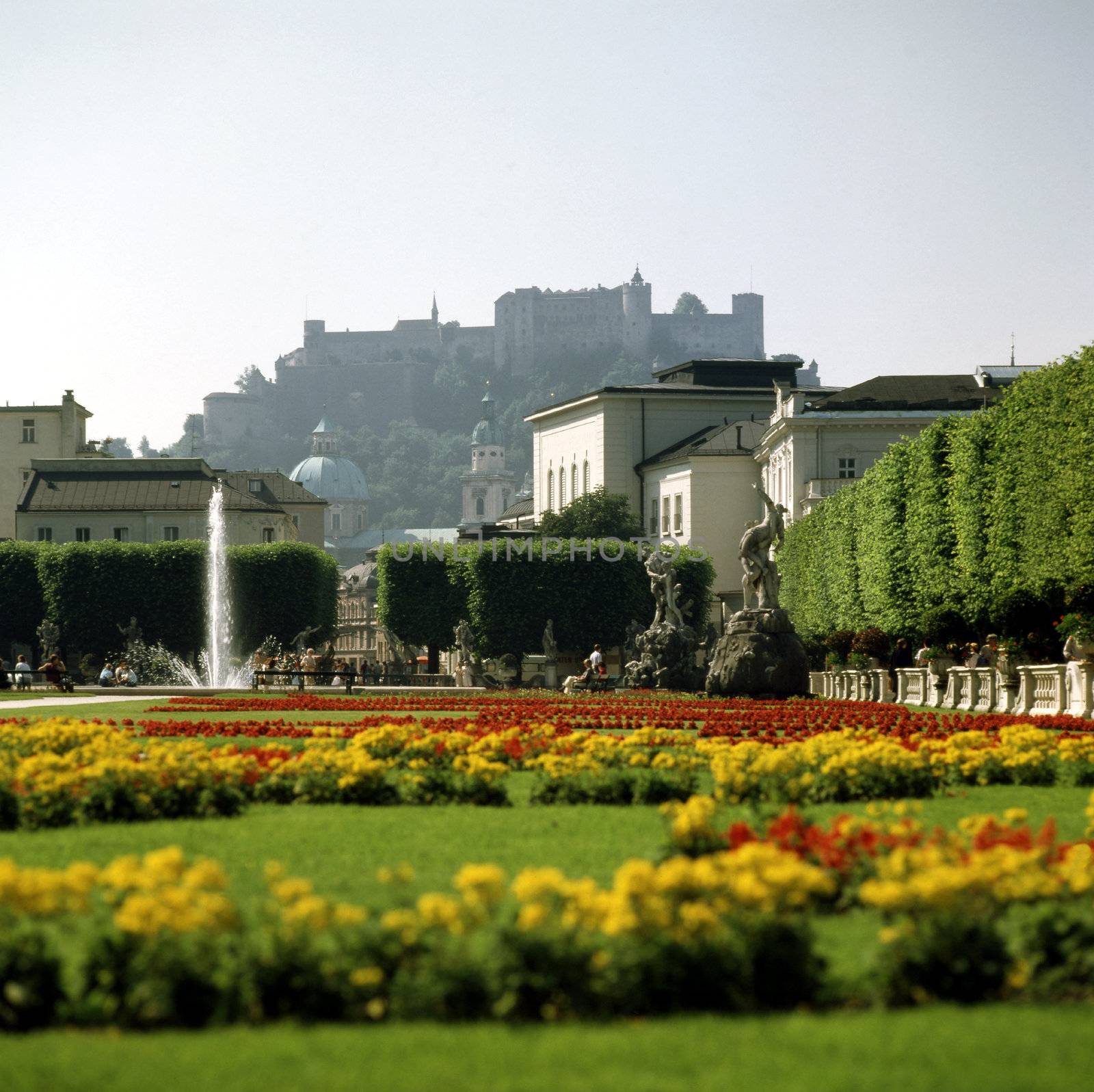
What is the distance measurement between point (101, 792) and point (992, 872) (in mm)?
7995

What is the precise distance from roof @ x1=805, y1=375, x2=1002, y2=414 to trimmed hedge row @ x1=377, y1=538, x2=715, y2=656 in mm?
13651

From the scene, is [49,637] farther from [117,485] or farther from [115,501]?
[117,485]

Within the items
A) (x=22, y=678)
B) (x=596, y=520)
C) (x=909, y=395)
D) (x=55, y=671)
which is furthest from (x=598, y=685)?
(x=596, y=520)

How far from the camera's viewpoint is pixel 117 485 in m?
97.4

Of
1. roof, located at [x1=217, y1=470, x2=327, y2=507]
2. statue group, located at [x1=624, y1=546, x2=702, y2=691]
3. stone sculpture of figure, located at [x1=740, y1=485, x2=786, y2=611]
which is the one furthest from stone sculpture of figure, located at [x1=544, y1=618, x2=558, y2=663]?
roof, located at [x1=217, y1=470, x2=327, y2=507]

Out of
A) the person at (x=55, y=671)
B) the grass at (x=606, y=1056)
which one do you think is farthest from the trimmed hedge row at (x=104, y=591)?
the grass at (x=606, y=1056)

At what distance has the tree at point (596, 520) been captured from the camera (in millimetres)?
98562

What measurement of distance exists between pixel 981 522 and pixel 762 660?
9.66m

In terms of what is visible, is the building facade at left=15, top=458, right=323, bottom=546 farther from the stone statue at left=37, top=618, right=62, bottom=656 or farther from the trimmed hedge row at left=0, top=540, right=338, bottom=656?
the stone statue at left=37, top=618, right=62, bottom=656

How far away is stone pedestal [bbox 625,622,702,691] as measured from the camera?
152 feet

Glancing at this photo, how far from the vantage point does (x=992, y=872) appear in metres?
8.62

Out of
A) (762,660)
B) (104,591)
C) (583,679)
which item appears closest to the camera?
(762,660)

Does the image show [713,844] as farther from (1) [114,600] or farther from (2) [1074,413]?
(1) [114,600]

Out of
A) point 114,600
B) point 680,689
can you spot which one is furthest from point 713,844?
point 114,600
